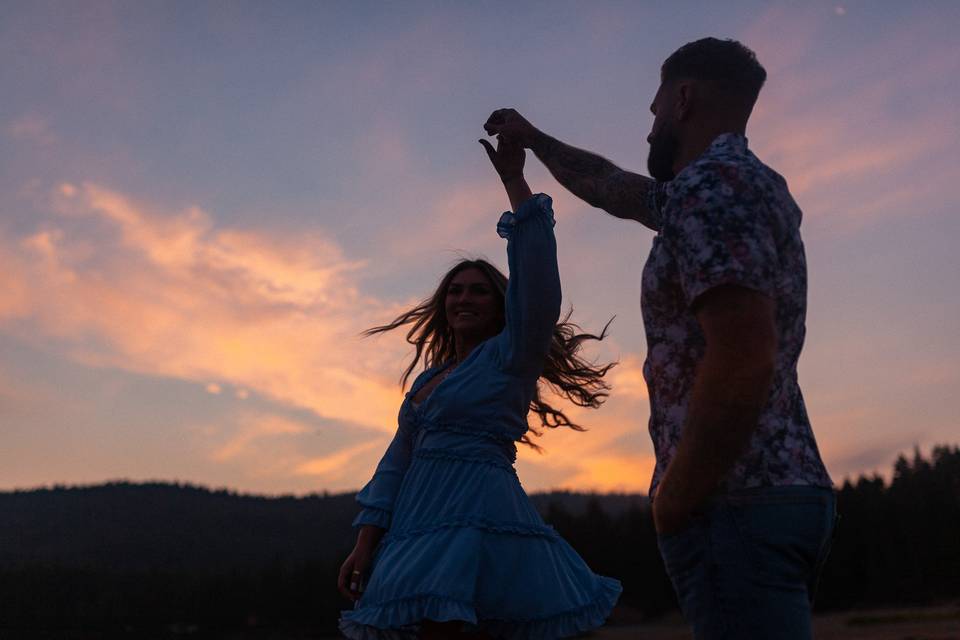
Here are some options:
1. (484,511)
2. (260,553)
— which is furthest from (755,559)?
(260,553)

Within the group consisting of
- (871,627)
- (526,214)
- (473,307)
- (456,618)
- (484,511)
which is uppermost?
(526,214)

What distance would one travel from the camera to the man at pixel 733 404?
2.16 metres

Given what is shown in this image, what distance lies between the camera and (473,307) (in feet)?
17.1

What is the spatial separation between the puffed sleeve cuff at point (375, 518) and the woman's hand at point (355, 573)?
0.12 m

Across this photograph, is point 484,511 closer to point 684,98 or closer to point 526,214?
point 526,214

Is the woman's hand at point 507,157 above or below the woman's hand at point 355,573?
above

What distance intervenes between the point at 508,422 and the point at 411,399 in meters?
0.66

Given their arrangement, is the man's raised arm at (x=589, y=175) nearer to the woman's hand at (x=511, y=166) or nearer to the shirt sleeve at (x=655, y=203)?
the shirt sleeve at (x=655, y=203)

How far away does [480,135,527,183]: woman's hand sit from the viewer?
4.47 metres

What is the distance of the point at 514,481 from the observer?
15.5ft

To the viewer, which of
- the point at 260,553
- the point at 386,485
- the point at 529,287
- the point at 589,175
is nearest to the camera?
the point at 589,175

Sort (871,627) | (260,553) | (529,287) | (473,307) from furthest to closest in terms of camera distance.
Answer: (260,553) < (871,627) < (473,307) < (529,287)

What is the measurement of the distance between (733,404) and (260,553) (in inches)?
2752

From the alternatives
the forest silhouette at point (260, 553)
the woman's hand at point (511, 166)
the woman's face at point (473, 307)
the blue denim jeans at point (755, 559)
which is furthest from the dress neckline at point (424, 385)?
the forest silhouette at point (260, 553)
